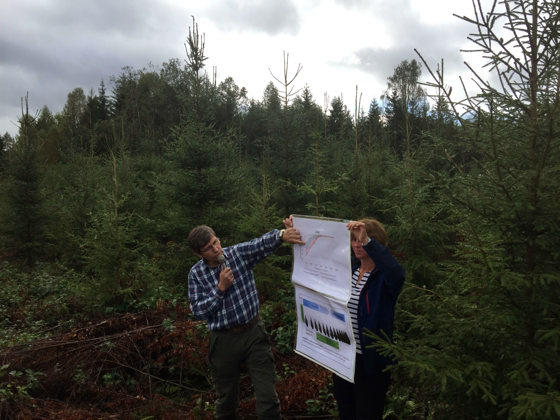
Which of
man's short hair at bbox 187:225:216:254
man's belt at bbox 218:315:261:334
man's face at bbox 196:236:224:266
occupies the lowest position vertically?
man's belt at bbox 218:315:261:334

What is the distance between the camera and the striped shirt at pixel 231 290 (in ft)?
11.1

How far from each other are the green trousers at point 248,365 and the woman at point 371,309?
0.88m

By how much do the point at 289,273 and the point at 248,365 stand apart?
4133 millimetres

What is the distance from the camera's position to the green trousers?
3.38 meters

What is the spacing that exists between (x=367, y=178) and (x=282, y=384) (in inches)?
286

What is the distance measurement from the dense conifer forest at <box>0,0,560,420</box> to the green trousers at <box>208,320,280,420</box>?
0.89 m

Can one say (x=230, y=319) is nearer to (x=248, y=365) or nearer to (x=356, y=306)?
(x=248, y=365)

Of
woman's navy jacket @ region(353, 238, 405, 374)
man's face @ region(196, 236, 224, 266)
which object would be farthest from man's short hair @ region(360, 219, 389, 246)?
man's face @ region(196, 236, 224, 266)

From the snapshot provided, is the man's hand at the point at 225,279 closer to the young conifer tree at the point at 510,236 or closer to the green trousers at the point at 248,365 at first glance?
the green trousers at the point at 248,365

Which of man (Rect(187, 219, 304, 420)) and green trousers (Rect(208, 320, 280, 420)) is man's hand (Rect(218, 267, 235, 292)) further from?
green trousers (Rect(208, 320, 280, 420))

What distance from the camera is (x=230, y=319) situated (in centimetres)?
340

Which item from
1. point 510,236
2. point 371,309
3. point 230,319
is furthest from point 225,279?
point 510,236

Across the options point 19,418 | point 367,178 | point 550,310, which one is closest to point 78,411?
point 19,418

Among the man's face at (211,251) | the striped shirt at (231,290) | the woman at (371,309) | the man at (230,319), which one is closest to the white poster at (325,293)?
the woman at (371,309)
